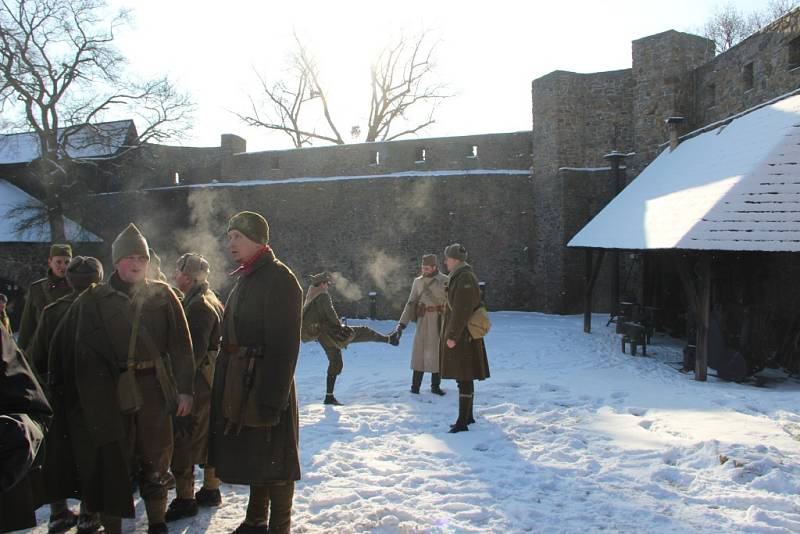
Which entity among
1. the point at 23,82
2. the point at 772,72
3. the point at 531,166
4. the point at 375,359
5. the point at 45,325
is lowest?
the point at 375,359

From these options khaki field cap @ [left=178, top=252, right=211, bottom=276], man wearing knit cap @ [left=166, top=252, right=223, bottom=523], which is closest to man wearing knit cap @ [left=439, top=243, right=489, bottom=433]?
man wearing knit cap @ [left=166, top=252, right=223, bottom=523]

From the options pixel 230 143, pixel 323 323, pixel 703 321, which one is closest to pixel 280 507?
pixel 323 323

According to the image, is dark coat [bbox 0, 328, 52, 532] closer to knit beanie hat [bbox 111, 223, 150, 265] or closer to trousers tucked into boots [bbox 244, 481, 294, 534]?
trousers tucked into boots [bbox 244, 481, 294, 534]

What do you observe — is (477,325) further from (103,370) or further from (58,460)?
(58,460)

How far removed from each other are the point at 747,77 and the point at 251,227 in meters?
12.3

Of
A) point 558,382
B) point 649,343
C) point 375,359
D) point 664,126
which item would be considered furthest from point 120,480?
point 664,126

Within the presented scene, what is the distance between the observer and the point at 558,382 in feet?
23.1

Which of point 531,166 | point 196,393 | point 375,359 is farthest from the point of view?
point 531,166

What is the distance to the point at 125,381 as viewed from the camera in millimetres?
2854

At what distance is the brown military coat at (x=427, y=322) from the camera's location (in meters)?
6.26

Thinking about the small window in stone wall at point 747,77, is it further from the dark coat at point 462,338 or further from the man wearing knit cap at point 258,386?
the man wearing knit cap at point 258,386

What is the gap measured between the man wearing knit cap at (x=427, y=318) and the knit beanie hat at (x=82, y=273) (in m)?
3.45

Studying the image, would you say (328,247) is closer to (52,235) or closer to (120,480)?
(52,235)

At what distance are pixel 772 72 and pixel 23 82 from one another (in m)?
18.7
